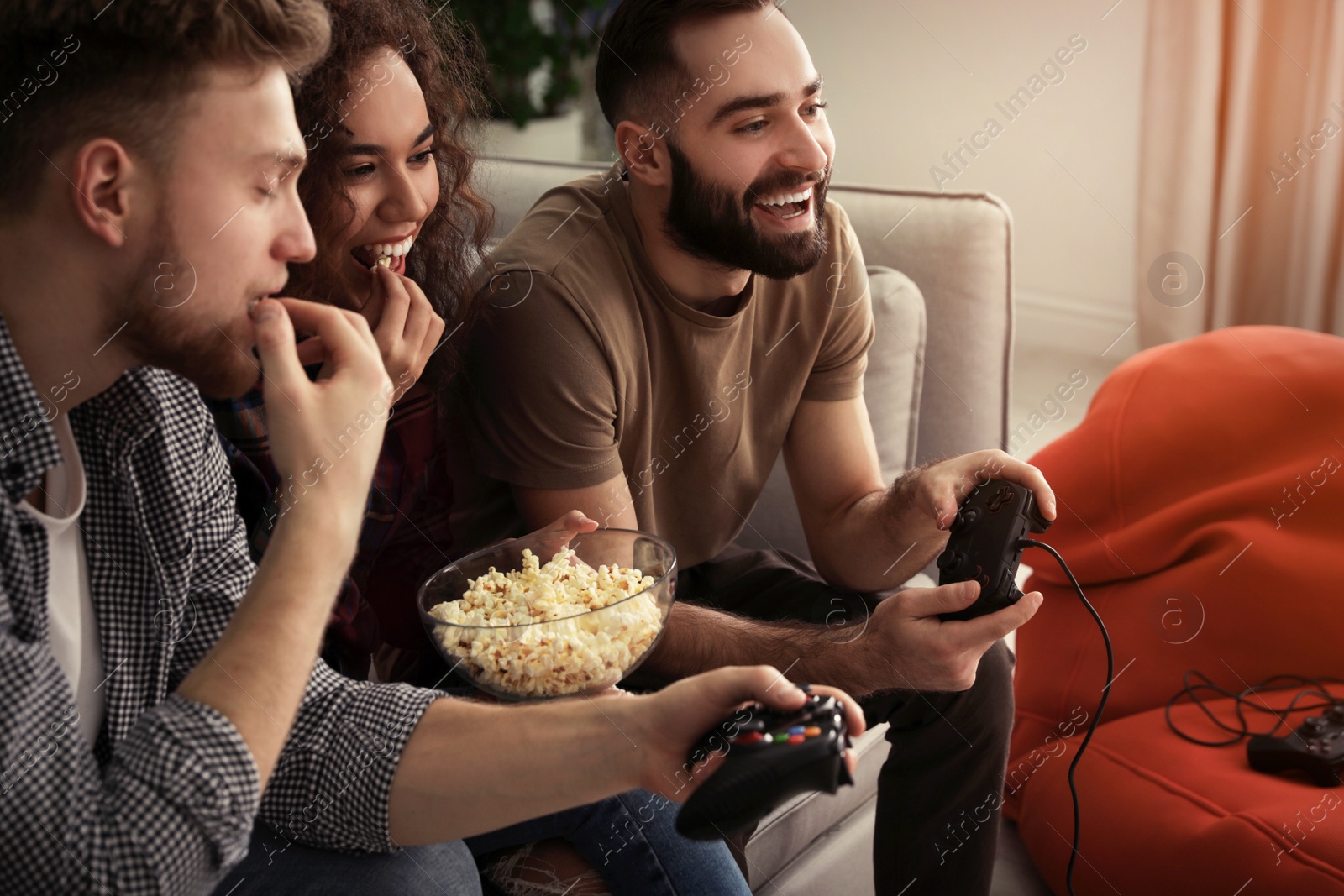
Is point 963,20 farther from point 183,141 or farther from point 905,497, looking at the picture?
point 183,141

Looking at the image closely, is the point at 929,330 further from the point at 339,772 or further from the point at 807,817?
the point at 339,772

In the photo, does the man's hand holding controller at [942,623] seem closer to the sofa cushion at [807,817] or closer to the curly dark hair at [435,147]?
the sofa cushion at [807,817]

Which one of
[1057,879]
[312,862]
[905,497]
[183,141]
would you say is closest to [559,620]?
[312,862]

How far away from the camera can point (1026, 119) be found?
3.58 metres

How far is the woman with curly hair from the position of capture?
105 centimetres

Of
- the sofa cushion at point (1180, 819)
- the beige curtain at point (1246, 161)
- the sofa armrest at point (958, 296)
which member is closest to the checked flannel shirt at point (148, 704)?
→ the sofa cushion at point (1180, 819)

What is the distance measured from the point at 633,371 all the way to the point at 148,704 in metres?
0.70

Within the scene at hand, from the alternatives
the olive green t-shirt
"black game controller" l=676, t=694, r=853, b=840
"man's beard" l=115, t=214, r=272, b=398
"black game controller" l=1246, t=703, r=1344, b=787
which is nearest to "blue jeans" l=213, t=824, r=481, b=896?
"black game controller" l=676, t=694, r=853, b=840

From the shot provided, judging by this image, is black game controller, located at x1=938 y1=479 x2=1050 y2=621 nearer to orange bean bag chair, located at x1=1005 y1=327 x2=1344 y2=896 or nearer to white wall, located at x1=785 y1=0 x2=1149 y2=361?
orange bean bag chair, located at x1=1005 y1=327 x2=1344 y2=896

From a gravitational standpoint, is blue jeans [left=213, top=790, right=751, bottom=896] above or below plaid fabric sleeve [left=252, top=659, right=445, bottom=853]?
below

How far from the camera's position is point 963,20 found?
355cm

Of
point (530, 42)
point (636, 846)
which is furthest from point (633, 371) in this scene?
point (530, 42)

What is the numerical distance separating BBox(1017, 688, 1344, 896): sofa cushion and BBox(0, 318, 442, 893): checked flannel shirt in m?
0.86

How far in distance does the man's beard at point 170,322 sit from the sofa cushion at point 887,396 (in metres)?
0.98
